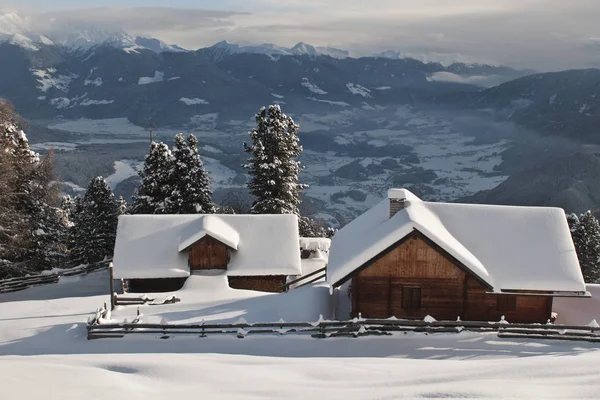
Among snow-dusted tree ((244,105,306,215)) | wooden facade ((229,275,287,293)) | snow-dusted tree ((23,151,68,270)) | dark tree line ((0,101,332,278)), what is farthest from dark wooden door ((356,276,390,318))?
snow-dusted tree ((23,151,68,270))

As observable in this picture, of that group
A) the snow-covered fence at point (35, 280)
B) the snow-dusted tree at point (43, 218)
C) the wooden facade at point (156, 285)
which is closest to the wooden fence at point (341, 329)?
the wooden facade at point (156, 285)

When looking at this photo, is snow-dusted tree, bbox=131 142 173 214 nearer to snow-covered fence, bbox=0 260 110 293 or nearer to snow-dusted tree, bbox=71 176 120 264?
snow-dusted tree, bbox=71 176 120 264

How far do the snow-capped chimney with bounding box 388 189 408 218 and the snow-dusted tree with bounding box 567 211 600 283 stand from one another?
3424 cm

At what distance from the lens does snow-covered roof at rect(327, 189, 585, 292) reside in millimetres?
23266

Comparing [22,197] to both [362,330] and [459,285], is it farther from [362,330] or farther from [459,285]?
[459,285]

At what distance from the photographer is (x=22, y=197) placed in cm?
3884

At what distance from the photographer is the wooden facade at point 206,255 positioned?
1239 inches

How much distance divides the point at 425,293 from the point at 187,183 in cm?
2436

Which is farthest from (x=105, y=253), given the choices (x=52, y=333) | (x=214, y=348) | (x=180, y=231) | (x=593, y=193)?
(x=593, y=193)

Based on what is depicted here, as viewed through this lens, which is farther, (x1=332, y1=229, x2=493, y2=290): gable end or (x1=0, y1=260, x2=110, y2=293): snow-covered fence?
(x1=0, y1=260, x2=110, y2=293): snow-covered fence

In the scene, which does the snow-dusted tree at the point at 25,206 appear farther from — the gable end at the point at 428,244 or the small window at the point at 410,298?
the small window at the point at 410,298

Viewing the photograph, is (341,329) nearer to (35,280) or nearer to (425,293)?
(425,293)

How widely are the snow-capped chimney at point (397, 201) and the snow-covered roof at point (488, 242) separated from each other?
0.05 m

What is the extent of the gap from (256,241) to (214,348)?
12.4 m
